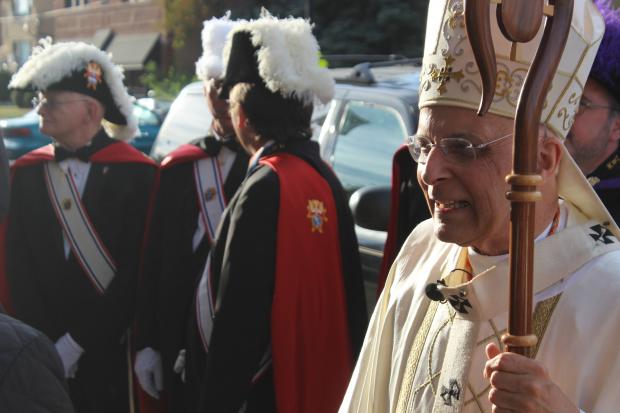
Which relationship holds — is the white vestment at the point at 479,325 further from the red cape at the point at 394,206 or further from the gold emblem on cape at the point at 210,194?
the gold emblem on cape at the point at 210,194

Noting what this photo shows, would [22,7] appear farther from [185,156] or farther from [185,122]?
[185,156]

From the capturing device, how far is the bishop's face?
76.6 inches

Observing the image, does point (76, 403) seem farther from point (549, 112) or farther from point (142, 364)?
point (549, 112)

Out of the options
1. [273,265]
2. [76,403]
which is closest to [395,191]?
[273,265]

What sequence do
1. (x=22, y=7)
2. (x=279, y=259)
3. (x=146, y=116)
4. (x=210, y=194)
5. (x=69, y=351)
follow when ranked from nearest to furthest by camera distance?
(x=279, y=259)
(x=210, y=194)
(x=69, y=351)
(x=146, y=116)
(x=22, y=7)

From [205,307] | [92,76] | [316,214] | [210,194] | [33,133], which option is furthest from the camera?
[33,133]

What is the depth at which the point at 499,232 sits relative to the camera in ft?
6.54

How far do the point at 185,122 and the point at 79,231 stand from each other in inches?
80.5

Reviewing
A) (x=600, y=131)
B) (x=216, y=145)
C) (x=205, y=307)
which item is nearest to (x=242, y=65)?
(x=216, y=145)

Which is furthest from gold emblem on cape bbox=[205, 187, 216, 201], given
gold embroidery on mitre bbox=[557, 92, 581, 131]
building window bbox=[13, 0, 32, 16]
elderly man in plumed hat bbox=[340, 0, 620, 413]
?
building window bbox=[13, 0, 32, 16]

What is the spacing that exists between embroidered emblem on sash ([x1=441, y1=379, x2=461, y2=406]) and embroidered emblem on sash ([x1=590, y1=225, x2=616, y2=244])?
17.3 inches

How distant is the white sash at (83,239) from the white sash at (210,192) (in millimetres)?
591

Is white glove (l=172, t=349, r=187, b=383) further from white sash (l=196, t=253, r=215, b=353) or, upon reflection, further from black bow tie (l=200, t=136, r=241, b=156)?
black bow tie (l=200, t=136, r=241, b=156)

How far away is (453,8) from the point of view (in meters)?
2.06
